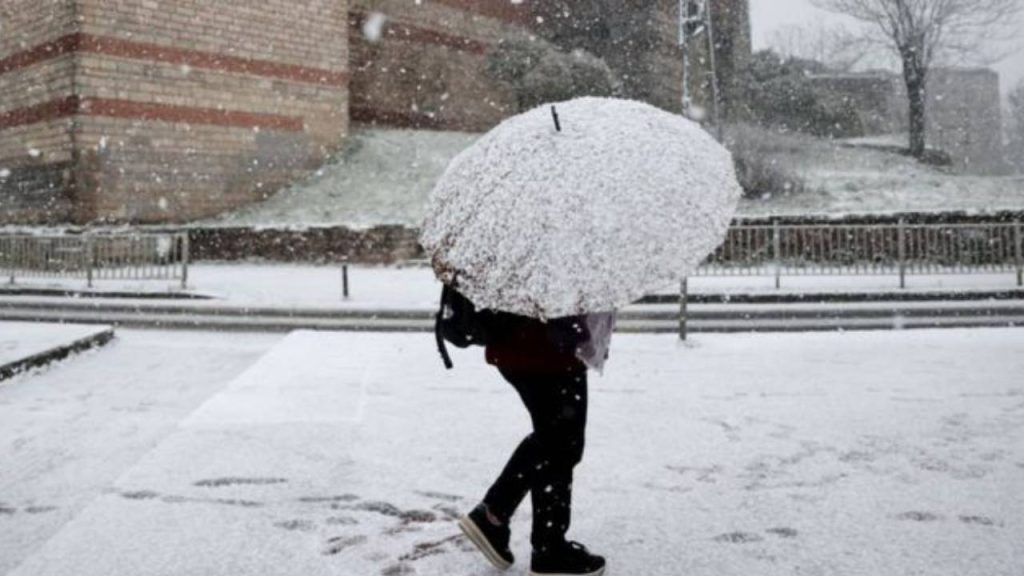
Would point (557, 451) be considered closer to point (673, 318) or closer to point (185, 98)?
point (673, 318)

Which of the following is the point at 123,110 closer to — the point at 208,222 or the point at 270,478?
the point at 208,222

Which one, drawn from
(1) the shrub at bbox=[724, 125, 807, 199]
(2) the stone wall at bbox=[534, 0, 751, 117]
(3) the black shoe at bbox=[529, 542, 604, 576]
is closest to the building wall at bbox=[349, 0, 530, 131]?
(2) the stone wall at bbox=[534, 0, 751, 117]

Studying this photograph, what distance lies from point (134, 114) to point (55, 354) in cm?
1350

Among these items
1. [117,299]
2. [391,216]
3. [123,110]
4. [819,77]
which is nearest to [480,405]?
[117,299]

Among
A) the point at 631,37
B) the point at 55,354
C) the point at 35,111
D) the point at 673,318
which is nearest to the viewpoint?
the point at 55,354

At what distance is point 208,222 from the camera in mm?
20969

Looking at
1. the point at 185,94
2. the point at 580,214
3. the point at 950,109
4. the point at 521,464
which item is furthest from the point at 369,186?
the point at 950,109

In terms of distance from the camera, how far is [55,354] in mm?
7812

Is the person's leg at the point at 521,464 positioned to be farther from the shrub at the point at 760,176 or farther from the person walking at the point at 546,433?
the shrub at the point at 760,176

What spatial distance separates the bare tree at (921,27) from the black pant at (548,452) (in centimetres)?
3041

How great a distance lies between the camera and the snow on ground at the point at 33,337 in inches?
296

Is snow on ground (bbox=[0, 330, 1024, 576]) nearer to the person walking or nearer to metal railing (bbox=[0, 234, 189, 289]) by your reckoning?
the person walking

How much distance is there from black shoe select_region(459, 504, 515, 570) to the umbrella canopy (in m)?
0.83

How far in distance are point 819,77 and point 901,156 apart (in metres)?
14.5
